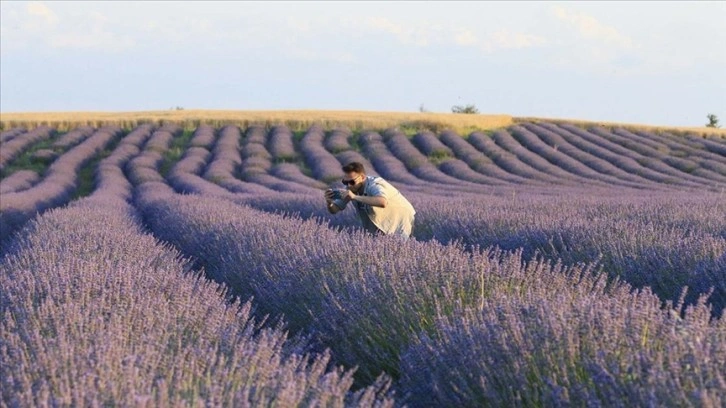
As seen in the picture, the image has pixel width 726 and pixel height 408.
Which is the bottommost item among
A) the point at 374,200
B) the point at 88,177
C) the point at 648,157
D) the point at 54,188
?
the point at 88,177

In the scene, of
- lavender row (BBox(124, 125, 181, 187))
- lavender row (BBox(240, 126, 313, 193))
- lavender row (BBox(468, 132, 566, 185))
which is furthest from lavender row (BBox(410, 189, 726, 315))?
lavender row (BBox(468, 132, 566, 185))

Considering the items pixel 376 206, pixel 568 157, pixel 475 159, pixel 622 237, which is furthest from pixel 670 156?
pixel 622 237

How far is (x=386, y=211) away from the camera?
6508 millimetres

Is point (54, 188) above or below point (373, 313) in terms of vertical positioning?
below

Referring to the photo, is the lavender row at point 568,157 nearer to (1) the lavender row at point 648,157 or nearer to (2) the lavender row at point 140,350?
(1) the lavender row at point 648,157

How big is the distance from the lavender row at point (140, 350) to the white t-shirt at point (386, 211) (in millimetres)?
2170

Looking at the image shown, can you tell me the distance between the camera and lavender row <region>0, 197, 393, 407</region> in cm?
224

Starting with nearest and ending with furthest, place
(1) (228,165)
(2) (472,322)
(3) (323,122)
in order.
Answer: (2) (472,322)
(1) (228,165)
(3) (323,122)

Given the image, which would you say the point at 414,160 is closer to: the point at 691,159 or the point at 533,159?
the point at 533,159

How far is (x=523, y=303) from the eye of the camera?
3.17m

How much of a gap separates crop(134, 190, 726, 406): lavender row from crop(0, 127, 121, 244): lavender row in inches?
303

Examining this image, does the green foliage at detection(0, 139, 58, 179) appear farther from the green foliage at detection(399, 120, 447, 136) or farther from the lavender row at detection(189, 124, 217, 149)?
the green foliage at detection(399, 120, 447, 136)

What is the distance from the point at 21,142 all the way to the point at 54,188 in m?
10.4

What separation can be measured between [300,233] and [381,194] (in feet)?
1.94
